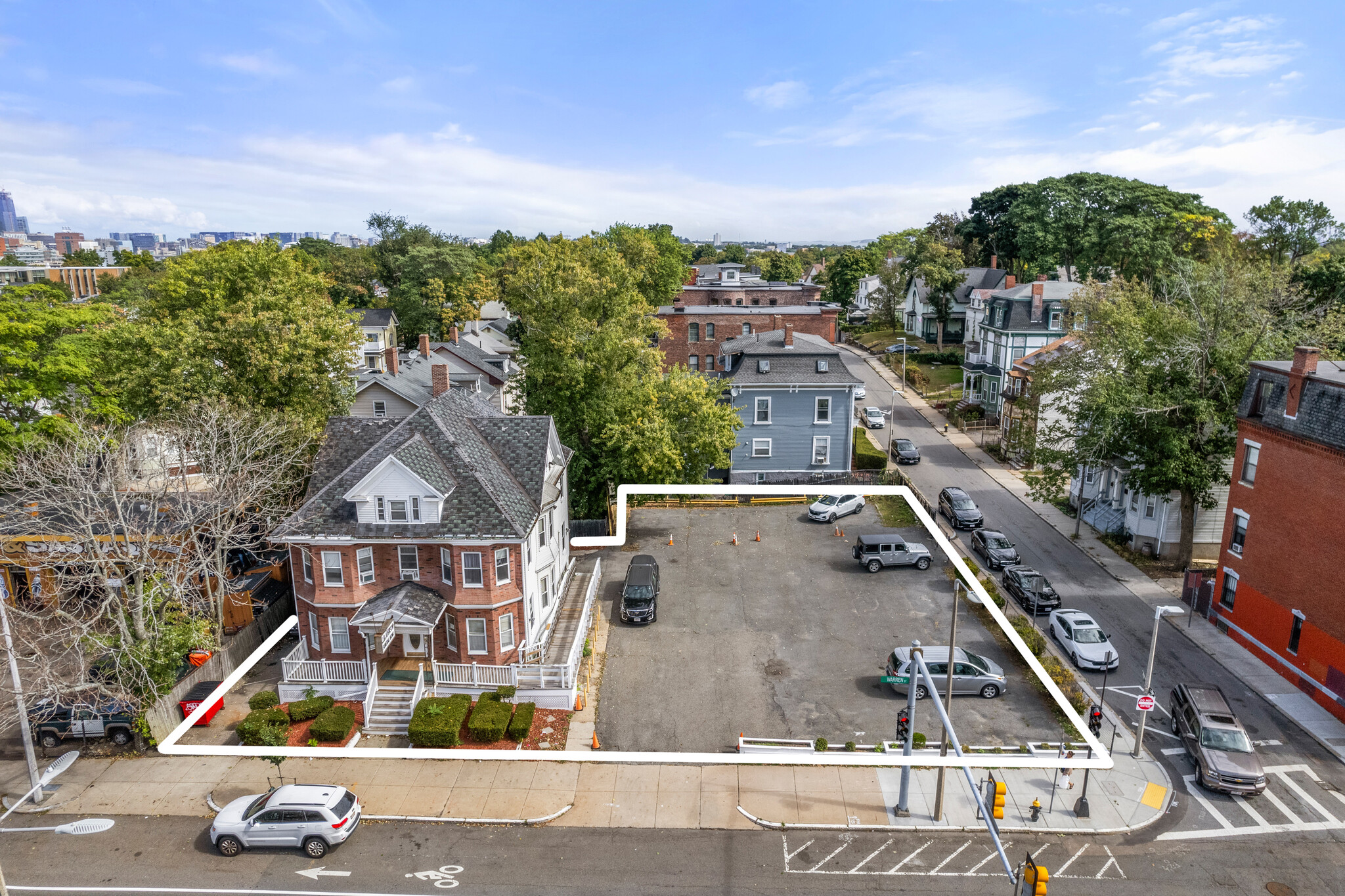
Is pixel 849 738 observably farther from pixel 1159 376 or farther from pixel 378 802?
pixel 1159 376

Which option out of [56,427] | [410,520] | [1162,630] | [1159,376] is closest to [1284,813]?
[1162,630]

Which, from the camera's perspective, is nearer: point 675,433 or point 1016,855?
point 1016,855

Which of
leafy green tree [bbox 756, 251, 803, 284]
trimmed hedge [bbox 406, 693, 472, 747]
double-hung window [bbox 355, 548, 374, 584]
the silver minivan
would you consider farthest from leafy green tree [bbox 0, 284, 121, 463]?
leafy green tree [bbox 756, 251, 803, 284]

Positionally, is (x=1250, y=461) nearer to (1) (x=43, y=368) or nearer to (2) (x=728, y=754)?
(2) (x=728, y=754)

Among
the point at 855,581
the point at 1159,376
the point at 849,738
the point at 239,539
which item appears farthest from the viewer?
the point at 1159,376

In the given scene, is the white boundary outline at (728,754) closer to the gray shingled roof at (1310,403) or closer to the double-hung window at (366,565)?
the double-hung window at (366,565)

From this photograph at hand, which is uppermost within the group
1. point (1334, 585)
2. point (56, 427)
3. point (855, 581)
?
point (56, 427)

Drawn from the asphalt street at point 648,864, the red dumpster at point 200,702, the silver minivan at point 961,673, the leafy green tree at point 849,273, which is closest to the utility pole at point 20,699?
the asphalt street at point 648,864
